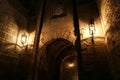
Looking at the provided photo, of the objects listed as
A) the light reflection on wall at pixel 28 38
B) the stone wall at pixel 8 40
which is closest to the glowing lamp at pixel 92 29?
the light reflection on wall at pixel 28 38

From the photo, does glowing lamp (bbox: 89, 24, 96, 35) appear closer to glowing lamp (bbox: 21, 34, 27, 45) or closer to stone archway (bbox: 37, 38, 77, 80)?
stone archway (bbox: 37, 38, 77, 80)

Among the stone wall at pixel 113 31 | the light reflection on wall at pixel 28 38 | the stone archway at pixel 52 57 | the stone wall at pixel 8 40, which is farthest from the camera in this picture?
the light reflection on wall at pixel 28 38

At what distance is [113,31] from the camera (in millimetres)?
3682

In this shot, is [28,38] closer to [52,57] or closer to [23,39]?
[23,39]

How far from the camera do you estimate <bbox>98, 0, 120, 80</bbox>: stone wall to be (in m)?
3.44

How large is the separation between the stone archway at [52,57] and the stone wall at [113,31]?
1.71m

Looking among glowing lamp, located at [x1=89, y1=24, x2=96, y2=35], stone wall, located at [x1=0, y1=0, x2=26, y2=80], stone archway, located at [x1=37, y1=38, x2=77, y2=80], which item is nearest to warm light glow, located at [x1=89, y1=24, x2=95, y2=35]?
glowing lamp, located at [x1=89, y1=24, x2=96, y2=35]

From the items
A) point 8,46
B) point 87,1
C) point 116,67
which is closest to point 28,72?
point 8,46

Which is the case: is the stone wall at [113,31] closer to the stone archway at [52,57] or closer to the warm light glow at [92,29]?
the warm light glow at [92,29]

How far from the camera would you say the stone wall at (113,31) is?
3.44 m

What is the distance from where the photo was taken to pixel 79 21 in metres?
5.04

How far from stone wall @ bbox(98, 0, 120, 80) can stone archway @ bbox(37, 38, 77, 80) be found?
67.4 inches

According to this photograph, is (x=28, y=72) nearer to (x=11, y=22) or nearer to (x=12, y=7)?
(x=11, y=22)

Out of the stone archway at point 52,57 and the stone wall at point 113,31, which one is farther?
the stone archway at point 52,57
